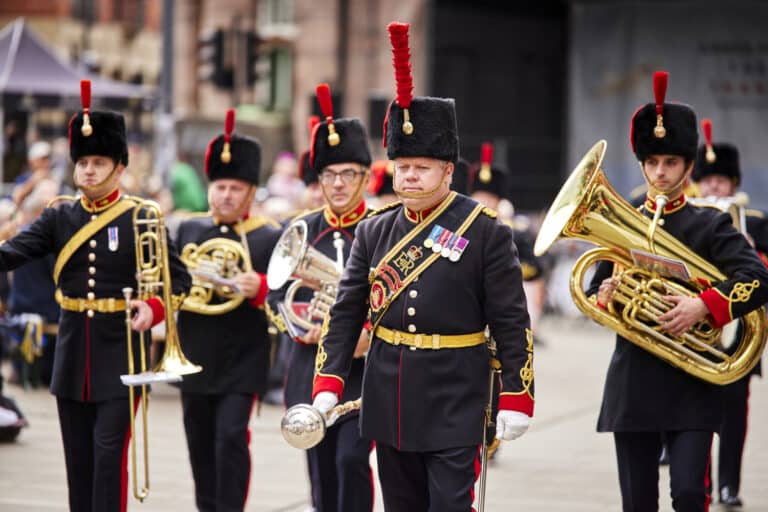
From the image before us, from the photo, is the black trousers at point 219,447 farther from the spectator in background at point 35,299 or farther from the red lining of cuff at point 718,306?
the spectator in background at point 35,299

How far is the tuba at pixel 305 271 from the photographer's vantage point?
713 cm

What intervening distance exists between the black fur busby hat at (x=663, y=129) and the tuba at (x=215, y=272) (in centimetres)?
223

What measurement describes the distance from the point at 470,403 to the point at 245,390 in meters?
2.31

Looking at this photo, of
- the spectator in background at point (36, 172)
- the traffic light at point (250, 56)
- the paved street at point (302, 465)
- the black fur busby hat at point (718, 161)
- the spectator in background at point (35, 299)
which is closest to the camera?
the paved street at point (302, 465)

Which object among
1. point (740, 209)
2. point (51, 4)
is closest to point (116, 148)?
point (740, 209)

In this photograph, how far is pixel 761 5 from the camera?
21219 millimetres

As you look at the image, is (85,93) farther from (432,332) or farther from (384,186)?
(384,186)

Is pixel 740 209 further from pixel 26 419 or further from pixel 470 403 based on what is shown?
pixel 26 419

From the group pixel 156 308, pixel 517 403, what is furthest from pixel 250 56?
pixel 517 403

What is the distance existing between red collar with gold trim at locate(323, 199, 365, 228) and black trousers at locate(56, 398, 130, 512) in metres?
1.40

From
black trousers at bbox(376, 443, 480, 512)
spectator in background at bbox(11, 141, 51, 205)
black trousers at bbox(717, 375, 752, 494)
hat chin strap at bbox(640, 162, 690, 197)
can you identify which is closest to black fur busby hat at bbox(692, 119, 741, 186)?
black trousers at bbox(717, 375, 752, 494)

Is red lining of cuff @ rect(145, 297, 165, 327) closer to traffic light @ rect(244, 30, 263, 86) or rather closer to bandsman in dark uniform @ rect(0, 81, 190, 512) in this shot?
bandsman in dark uniform @ rect(0, 81, 190, 512)

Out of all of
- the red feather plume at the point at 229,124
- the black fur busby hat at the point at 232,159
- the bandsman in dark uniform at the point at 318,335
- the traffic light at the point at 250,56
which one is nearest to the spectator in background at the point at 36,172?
the traffic light at the point at 250,56

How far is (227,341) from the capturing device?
314 inches
